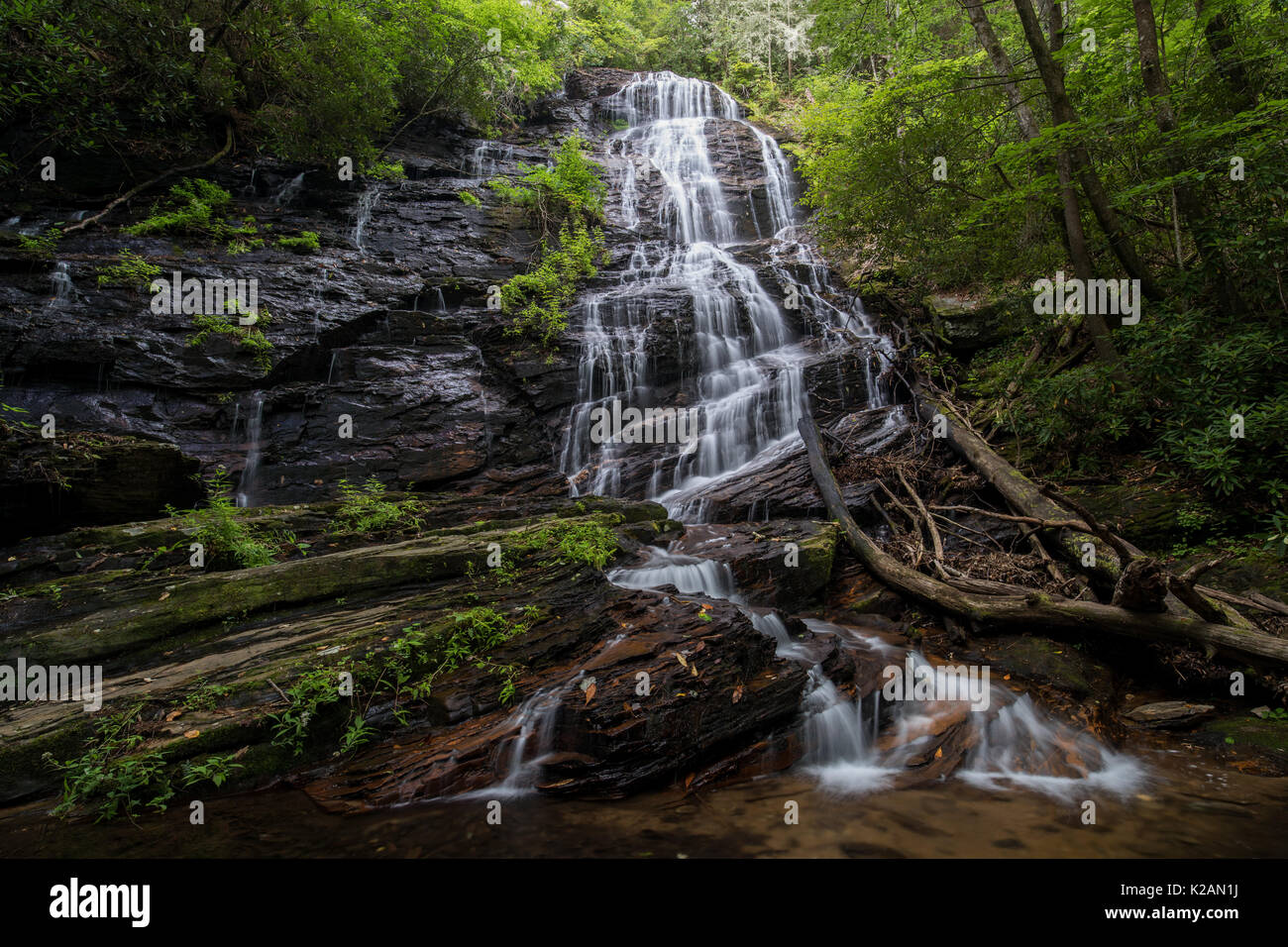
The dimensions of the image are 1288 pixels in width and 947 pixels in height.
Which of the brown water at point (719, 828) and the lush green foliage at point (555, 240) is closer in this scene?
the brown water at point (719, 828)

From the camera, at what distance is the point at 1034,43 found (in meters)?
6.70

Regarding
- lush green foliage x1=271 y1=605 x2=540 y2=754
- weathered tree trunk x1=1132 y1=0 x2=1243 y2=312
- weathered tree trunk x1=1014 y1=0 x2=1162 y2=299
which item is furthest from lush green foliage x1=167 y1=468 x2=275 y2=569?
weathered tree trunk x1=1132 y1=0 x2=1243 y2=312

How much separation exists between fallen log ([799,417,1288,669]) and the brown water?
103cm

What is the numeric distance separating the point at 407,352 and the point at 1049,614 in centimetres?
1099

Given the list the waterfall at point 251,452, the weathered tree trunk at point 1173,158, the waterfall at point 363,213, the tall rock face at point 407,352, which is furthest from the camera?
the waterfall at point 363,213

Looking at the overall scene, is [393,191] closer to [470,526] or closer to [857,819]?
[470,526]

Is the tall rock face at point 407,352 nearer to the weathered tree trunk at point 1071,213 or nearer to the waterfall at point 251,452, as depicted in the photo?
the waterfall at point 251,452

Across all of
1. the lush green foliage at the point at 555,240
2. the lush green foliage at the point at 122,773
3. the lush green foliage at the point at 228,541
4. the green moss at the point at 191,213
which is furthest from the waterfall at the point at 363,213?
the lush green foliage at the point at 122,773

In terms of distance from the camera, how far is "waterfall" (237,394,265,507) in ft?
27.1

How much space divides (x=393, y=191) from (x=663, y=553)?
523 inches

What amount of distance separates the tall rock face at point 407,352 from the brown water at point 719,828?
4923 mm

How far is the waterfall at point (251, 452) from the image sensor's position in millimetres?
8250

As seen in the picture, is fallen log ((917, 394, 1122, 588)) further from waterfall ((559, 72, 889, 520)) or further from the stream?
waterfall ((559, 72, 889, 520))

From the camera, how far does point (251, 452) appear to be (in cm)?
869
